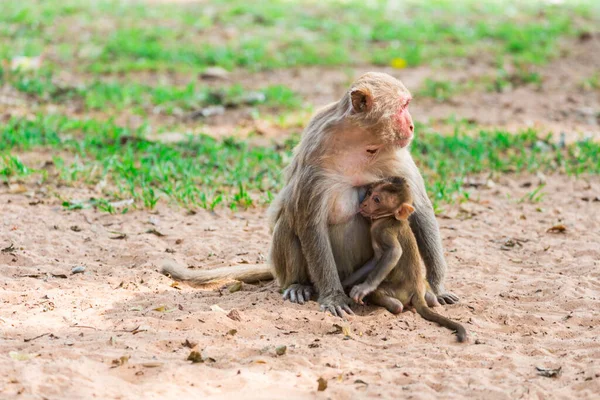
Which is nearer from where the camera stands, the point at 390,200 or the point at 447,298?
the point at 390,200

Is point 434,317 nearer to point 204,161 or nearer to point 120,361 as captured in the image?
point 120,361

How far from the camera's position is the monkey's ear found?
5.22 metres

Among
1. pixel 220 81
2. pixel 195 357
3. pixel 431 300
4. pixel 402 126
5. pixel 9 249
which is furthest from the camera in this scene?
pixel 220 81

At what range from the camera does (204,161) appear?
884 cm

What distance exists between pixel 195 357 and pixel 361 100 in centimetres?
197

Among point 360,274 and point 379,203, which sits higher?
point 379,203

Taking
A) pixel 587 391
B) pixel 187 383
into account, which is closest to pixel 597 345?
pixel 587 391

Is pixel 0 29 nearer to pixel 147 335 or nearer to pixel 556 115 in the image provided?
pixel 556 115

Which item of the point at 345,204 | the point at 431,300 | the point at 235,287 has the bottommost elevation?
the point at 235,287

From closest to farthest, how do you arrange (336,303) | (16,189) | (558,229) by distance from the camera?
(336,303), (558,229), (16,189)

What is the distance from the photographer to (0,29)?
45.7ft

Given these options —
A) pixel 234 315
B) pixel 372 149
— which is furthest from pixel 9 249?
pixel 372 149

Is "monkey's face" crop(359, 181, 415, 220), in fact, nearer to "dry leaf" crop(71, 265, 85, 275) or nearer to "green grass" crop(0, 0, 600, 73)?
"dry leaf" crop(71, 265, 85, 275)

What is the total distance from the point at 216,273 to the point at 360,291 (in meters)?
1.23
